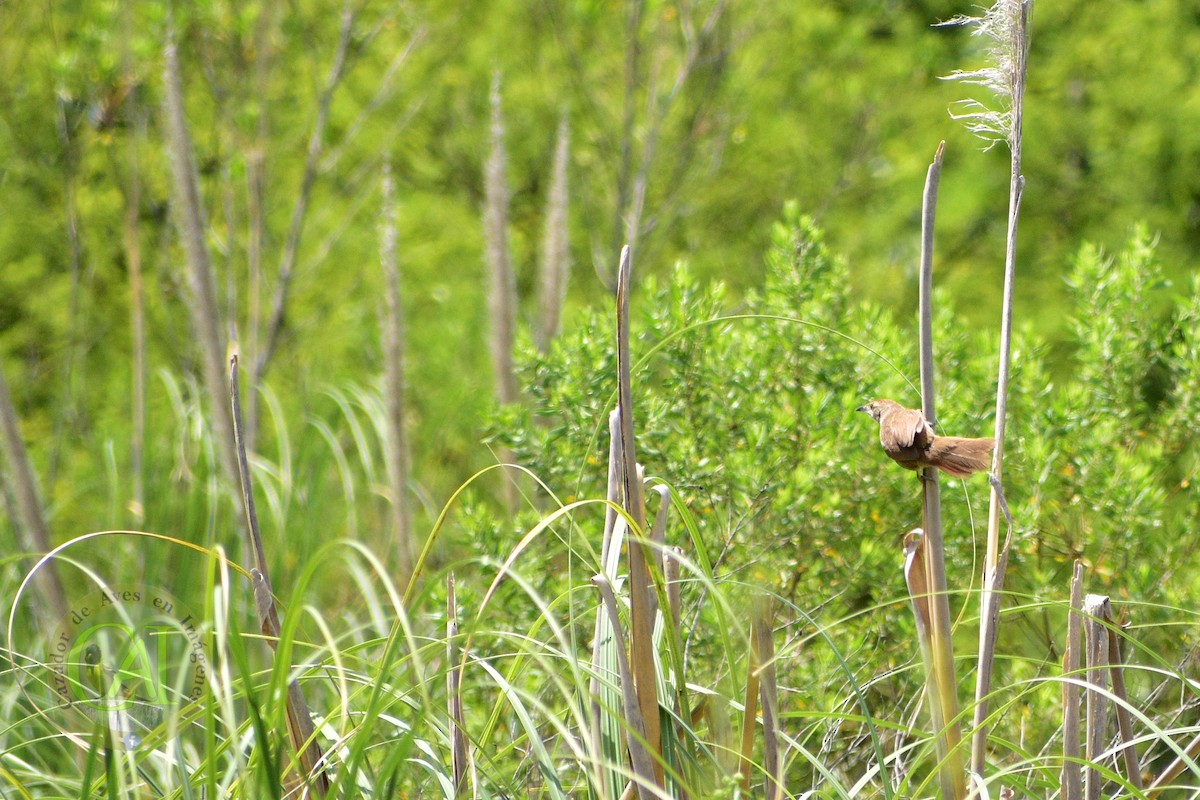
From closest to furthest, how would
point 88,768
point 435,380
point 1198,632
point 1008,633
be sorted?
point 88,768 → point 1198,632 → point 1008,633 → point 435,380

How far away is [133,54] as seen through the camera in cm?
446

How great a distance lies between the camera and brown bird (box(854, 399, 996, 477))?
41.1 inches

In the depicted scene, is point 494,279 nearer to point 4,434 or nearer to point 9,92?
point 4,434

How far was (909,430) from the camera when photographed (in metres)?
1.07

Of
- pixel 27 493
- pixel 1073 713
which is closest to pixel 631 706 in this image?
pixel 1073 713

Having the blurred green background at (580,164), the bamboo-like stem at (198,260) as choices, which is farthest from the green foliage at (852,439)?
the blurred green background at (580,164)

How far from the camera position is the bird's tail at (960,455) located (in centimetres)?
104

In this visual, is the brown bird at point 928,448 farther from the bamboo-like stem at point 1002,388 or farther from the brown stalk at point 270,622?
the brown stalk at point 270,622

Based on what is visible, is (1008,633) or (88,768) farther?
(1008,633)

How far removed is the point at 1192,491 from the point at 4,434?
8.35 ft

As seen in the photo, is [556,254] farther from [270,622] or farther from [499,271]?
[270,622]

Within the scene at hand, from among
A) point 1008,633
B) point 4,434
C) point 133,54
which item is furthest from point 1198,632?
point 133,54

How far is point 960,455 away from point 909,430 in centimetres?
6

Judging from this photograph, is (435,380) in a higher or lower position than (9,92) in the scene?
lower
